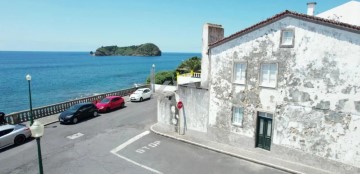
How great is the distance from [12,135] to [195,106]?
519 inches

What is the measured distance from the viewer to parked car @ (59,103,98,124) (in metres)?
22.7

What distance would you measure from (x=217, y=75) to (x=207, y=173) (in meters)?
6.44

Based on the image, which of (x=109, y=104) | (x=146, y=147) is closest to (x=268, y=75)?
(x=146, y=147)

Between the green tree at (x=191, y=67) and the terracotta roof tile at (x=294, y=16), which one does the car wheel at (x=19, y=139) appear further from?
the green tree at (x=191, y=67)

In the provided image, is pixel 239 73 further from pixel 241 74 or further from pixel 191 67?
pixel 191 67

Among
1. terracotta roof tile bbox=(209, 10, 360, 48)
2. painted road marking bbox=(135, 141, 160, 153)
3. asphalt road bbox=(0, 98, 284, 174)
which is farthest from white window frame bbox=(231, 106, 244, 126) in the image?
painted road marking bbox=(135, 141, 160, 153)

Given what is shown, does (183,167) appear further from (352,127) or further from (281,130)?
(352,127)

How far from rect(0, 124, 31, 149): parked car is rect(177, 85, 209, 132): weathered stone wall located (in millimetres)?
11936

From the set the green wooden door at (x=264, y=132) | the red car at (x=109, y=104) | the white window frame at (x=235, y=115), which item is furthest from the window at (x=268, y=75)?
the red car at (x=109, y=104)

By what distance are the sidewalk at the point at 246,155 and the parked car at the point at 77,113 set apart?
25.7 ft

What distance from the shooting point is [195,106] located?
18516 millimetres

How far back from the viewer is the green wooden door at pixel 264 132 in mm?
15484

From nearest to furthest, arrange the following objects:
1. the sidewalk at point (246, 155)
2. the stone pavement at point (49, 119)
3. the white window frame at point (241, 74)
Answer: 1. the sidewalk at point (246, 155)
2. the white window frame at point (241, 74)
3. the stone pavement at point (49, 119)

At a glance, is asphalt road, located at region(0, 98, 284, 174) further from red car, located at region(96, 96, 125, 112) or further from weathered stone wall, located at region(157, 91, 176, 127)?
red car, located at region(96, 96, 125, 112)
